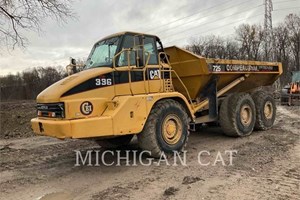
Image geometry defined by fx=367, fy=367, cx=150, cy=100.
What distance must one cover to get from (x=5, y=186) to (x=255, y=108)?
716 cm

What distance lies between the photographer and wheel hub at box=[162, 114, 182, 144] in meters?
7.55

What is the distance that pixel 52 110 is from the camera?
6.58 metres

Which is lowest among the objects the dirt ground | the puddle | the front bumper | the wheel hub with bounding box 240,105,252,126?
the puddle

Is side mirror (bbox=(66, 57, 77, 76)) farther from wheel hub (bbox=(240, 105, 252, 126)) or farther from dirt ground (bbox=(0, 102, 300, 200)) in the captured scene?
wheel hub (bbox=(240, 105, 252, 126))

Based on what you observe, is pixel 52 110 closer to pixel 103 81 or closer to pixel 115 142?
pixel 103 81

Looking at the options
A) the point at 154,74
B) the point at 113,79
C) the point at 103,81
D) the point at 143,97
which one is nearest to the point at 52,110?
the point at 103,81

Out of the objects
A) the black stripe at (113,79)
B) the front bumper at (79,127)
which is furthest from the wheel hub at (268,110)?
the front bumper at (79,127)

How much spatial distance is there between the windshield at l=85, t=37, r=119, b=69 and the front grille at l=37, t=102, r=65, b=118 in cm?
132

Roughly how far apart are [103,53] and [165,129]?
202 centimetres

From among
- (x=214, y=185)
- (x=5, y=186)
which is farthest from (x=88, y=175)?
(x=214, y=185)

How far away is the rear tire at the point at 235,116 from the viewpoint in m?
9.62

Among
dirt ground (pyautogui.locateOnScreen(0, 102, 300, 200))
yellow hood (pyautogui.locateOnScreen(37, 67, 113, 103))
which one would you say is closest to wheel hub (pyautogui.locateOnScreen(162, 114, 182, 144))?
dirt ground (pyautogui.locateOnScreen(0, 102, 300, 200))

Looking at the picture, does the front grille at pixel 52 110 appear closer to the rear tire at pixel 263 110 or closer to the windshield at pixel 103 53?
the windshield at pixel 103 53

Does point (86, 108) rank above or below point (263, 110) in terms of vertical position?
above
